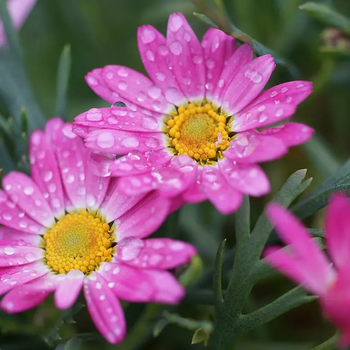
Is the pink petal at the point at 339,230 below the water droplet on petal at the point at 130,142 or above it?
below

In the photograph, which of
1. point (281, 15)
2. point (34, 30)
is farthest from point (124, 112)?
point (34, 30)

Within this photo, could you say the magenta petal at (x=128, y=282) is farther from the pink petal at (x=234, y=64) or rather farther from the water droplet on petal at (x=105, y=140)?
the pink petal at (x=234, y=64)

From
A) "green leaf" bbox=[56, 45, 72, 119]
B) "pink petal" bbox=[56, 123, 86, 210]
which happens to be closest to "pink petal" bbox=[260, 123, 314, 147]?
"pink petal" bbox=[56, 123, 86, 210]

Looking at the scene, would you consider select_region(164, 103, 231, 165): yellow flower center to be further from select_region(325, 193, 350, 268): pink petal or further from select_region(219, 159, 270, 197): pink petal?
select_region(325, 193, 350, 268): pink petal

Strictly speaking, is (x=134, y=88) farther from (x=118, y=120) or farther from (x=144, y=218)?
(x=144, y=218)

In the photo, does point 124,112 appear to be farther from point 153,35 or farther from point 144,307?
point 144,307

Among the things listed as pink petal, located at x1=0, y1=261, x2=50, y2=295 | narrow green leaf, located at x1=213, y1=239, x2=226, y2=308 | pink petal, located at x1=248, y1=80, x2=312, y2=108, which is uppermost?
pink petal, located at x1=248, y1=80, x2=312, y2=108

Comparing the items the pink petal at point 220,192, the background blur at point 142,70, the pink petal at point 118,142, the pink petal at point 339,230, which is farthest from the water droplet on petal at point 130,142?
the pink petal at point 339,230
